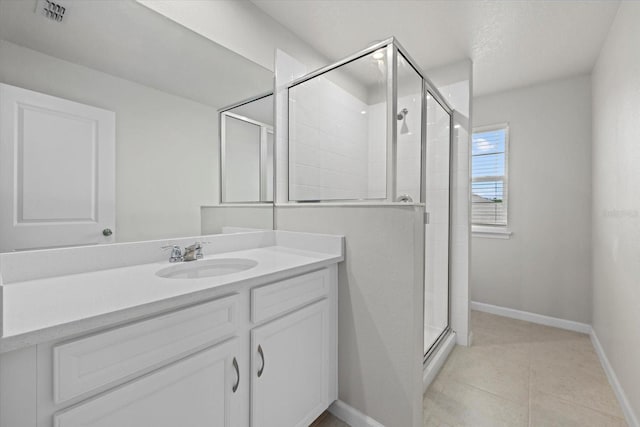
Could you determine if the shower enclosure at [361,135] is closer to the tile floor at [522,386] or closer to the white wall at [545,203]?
the tile floor at [522,386]

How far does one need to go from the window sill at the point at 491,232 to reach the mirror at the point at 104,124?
2824 millimetres

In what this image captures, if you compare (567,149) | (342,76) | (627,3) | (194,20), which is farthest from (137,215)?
(567,149)

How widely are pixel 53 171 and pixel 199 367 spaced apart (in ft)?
2.75

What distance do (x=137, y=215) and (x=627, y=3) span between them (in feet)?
9.30

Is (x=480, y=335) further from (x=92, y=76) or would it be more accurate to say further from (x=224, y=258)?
(x=92, y=76)

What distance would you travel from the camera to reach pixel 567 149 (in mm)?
2682

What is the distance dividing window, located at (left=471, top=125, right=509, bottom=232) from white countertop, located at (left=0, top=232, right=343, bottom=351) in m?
2.66

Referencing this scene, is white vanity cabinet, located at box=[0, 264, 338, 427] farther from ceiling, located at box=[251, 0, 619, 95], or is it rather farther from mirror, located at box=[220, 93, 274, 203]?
ceiling, located at box=[251, 0, 619, 95]

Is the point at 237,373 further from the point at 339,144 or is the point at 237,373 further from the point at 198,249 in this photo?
the point at 339,144

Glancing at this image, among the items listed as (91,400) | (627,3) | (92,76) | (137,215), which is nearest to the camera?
(91,400)

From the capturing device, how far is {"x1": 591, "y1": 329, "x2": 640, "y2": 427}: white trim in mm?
1461

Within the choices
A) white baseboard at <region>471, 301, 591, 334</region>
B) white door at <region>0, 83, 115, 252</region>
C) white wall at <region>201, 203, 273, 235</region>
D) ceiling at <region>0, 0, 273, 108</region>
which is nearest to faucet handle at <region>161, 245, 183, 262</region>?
white wall at <region>201, 203, 273, 235</region>

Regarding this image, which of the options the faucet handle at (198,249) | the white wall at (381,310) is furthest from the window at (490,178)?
the faucet handle at (198,249)

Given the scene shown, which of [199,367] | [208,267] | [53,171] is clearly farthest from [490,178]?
[53,171]
